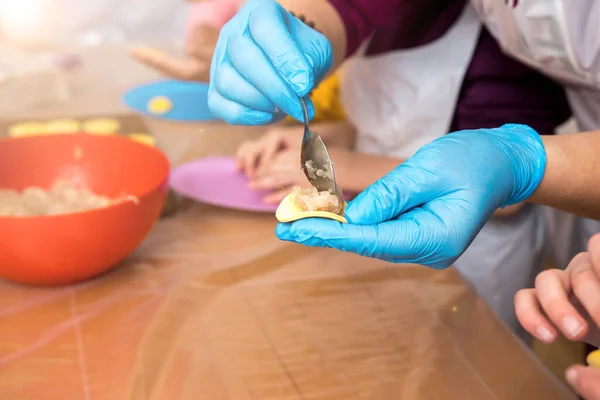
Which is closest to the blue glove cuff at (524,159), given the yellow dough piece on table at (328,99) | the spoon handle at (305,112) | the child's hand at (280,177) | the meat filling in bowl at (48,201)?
the spoon handle at (305,112)

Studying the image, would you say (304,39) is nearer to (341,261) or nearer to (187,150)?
(341,261)

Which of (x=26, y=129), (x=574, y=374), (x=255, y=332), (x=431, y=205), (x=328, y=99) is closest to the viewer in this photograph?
(x=574, y=374)

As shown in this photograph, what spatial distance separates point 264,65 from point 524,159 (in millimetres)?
351

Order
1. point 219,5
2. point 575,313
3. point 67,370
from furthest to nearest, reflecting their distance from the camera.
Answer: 1. point 219,5
2. point 67,370
3. point 575,313

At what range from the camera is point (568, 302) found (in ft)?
1.98

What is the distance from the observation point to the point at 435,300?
84 cm

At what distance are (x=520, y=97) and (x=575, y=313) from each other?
628 mm

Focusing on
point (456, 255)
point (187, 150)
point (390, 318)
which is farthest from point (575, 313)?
point (187, 150)

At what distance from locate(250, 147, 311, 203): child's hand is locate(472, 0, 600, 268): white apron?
1.36 ft

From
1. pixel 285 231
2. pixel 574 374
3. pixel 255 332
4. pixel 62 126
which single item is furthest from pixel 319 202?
pixel 62 126

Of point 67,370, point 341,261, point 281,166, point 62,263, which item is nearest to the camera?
point 67,370

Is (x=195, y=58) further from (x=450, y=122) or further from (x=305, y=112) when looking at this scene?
(x=305, y=112)

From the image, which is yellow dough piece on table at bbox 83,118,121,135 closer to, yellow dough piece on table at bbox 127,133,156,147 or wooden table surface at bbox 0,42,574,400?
yellow dough piece on table at bbox 127,133,156,147

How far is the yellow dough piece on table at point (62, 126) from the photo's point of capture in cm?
129
